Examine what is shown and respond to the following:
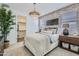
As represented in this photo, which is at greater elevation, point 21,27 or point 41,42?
point 21,27

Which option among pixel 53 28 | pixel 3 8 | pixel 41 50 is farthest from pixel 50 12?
pixel 3 8

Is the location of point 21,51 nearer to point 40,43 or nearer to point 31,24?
point 40,43

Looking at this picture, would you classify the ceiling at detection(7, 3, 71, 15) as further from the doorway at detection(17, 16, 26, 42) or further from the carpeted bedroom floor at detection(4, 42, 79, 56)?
the carpeted bedroom floor at detection(4, 42, 79, 56)

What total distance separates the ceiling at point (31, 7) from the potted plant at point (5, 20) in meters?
0.12

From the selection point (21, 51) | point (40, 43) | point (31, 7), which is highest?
point (31, 7)

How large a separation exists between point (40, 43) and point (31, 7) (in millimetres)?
781

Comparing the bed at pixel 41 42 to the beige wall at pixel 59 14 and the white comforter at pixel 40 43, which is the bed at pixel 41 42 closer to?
the white comforter at pixel 40 43

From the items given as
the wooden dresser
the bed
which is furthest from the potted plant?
the wooden dresser

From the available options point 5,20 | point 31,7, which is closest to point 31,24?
point 31,7

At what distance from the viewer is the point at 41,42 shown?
83.9 inches

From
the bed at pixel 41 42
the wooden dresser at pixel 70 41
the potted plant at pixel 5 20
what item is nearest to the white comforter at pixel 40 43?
the bed at pixel 41 42

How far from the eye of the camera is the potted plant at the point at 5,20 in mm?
2199

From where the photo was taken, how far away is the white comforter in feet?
7.01

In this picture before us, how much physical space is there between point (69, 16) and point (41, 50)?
2.93 ft
